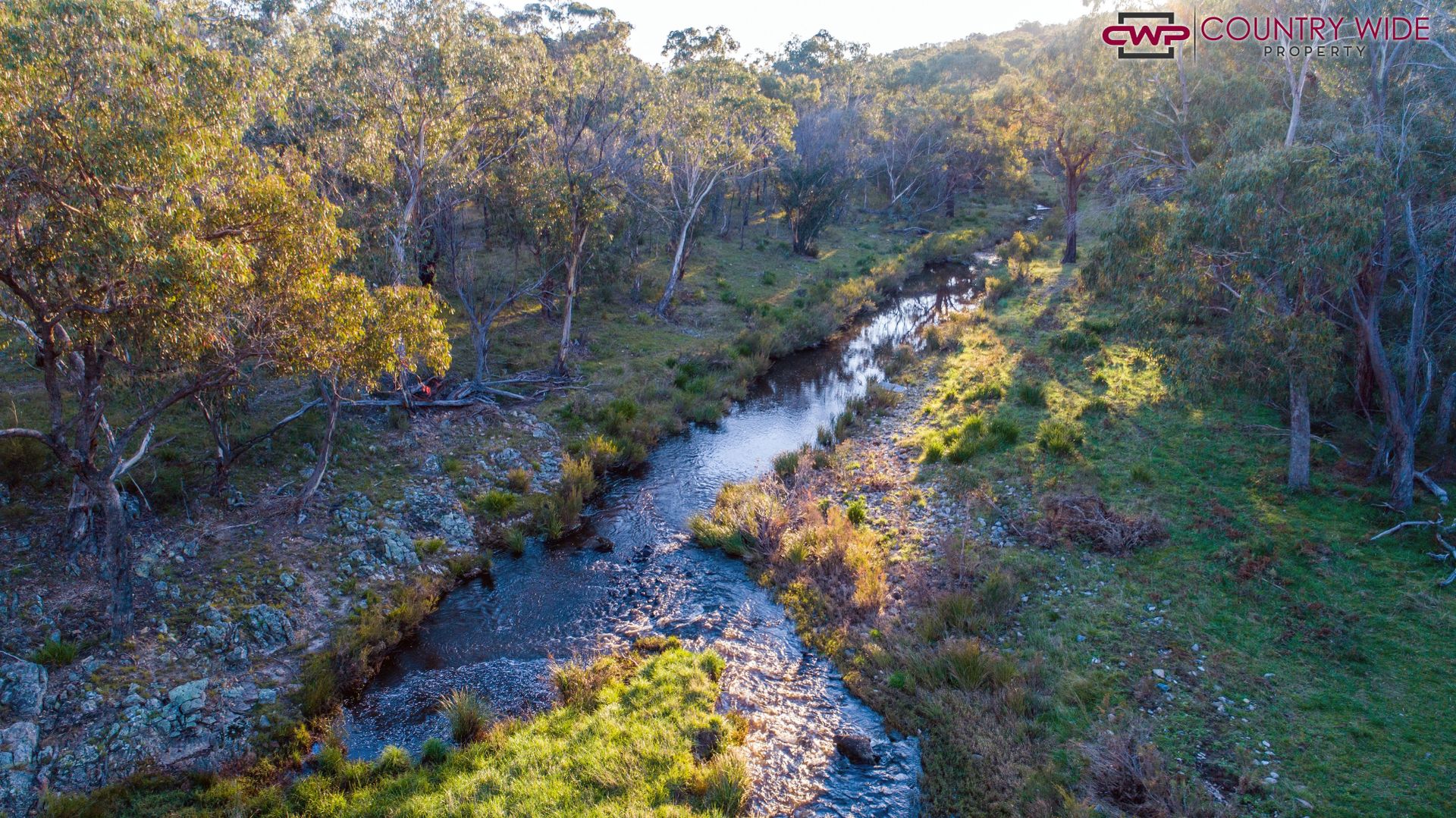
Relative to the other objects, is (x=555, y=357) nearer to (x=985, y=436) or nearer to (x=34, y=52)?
(x=985, y=436)

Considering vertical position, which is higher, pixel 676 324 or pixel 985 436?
pixel 676 324

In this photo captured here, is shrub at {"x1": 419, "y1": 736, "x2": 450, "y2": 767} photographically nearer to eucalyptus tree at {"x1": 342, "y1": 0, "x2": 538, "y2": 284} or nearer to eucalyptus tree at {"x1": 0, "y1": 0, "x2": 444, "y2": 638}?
eucalyptus tree at {"x1": 0, "y1": 0, "x2": 444, "y2": 638}

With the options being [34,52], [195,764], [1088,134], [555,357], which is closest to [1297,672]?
[195,764]

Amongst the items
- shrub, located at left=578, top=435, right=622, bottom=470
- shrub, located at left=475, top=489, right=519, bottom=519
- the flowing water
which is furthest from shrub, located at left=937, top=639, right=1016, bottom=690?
shrub, located at left=578, top=435, right=622, bottom=470

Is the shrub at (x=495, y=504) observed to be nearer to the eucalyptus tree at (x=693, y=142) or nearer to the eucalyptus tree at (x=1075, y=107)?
the eucalyptus tree at (x=693, y=142)

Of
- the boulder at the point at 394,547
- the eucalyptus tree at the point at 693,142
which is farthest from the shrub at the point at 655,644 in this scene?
the eucalyptus tree at the point at 693,142
